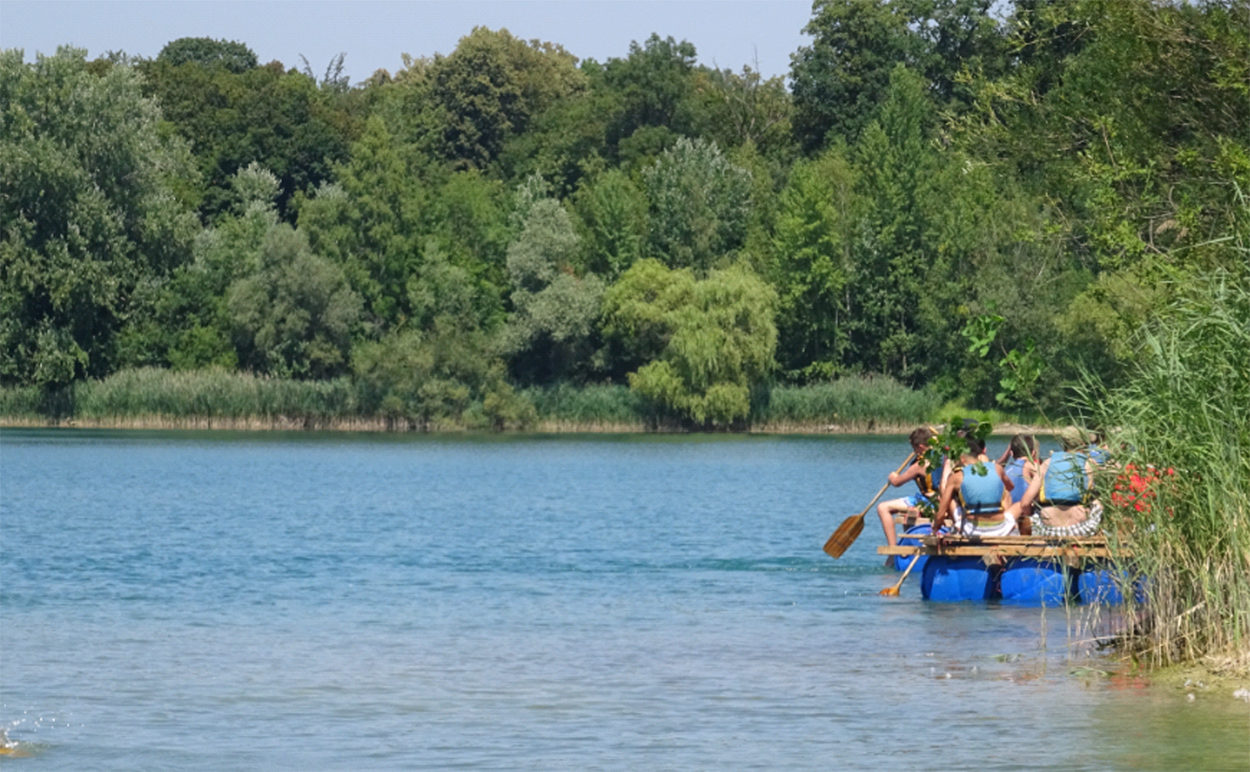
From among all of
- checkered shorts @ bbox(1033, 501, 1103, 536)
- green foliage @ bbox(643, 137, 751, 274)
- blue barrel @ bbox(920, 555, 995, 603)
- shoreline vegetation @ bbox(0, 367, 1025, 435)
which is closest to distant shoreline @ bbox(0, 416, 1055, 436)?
shoreline vegetation @ bbox(0, 367, 1025, 435)

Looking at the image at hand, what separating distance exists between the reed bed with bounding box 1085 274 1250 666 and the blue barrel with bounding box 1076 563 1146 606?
0.14 m

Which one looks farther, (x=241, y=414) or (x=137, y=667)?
(x=241, y=414)

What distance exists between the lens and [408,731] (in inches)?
496

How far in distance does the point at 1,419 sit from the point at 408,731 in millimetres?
61095

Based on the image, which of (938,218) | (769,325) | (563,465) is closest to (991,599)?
(563,465)

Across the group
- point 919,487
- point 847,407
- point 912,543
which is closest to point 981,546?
point 919,487

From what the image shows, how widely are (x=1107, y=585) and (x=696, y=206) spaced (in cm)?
6306

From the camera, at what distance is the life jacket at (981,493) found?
61.0 feet

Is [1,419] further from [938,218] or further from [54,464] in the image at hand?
[938,218]

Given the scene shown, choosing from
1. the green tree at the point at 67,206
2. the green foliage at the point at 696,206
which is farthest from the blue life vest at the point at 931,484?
the green foliage at the point at 696,206

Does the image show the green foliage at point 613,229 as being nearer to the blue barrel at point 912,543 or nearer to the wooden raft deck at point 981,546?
the blue barrel at point 912,543

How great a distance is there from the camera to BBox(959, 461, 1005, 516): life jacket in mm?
18594

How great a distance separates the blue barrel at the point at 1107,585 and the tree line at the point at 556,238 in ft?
123

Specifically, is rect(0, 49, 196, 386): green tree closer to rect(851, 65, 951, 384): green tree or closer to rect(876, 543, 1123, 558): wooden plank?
rect(851, 65, 951, 384): green tree
